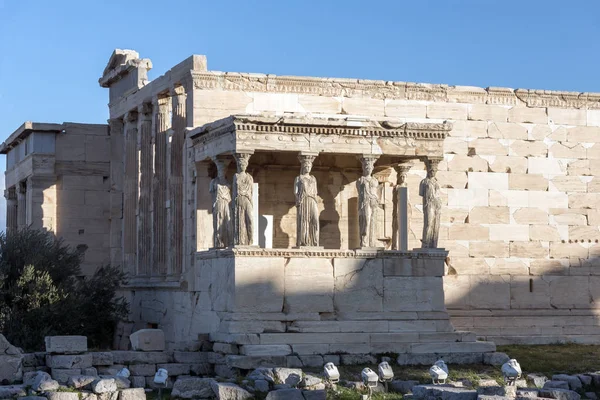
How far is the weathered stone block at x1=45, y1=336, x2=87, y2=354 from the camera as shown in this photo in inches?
706

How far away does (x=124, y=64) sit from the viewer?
26.8 m

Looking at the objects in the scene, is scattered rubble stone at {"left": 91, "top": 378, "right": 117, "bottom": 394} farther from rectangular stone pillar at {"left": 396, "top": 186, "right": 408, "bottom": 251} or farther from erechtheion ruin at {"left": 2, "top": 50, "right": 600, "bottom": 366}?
rectangular stone pillar at {"left": 396, "top": 186, "right": 408, "bottom": 251}

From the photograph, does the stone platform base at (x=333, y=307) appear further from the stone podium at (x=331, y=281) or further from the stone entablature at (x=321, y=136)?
the stone entablature at (x=321, y=136)

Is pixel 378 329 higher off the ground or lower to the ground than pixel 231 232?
A: lower

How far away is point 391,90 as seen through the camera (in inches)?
907

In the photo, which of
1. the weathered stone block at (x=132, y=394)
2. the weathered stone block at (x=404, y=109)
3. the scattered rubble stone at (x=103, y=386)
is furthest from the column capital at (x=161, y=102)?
the weathered stone block at (x=132, y=394)

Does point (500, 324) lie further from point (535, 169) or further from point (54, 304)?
point (54, 304)

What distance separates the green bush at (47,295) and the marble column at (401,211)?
620 cm

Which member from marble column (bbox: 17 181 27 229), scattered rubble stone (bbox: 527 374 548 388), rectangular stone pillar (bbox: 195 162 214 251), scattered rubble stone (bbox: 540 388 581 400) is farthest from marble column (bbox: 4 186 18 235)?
scattered rubble stone (bbox: 540 388 581 400)

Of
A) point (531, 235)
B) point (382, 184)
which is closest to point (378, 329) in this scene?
point (382, 184)

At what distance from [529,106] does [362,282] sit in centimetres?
645

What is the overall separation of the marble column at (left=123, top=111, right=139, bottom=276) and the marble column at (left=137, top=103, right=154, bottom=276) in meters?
0.63

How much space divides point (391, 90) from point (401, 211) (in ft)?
8.37

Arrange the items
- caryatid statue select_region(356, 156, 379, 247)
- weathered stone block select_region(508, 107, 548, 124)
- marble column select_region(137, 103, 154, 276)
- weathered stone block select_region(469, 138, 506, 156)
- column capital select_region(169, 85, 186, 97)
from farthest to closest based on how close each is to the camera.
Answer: marble column select_region(137, 103, 154, 276)
weathered stone block select_region(508, 107, 548, 124)
weathered stone block select_region(469, 138, 506, 156)
column capital select_region(169, 85, 186, 97)
caryatid statue select_region(356, 156, 379, 247)
